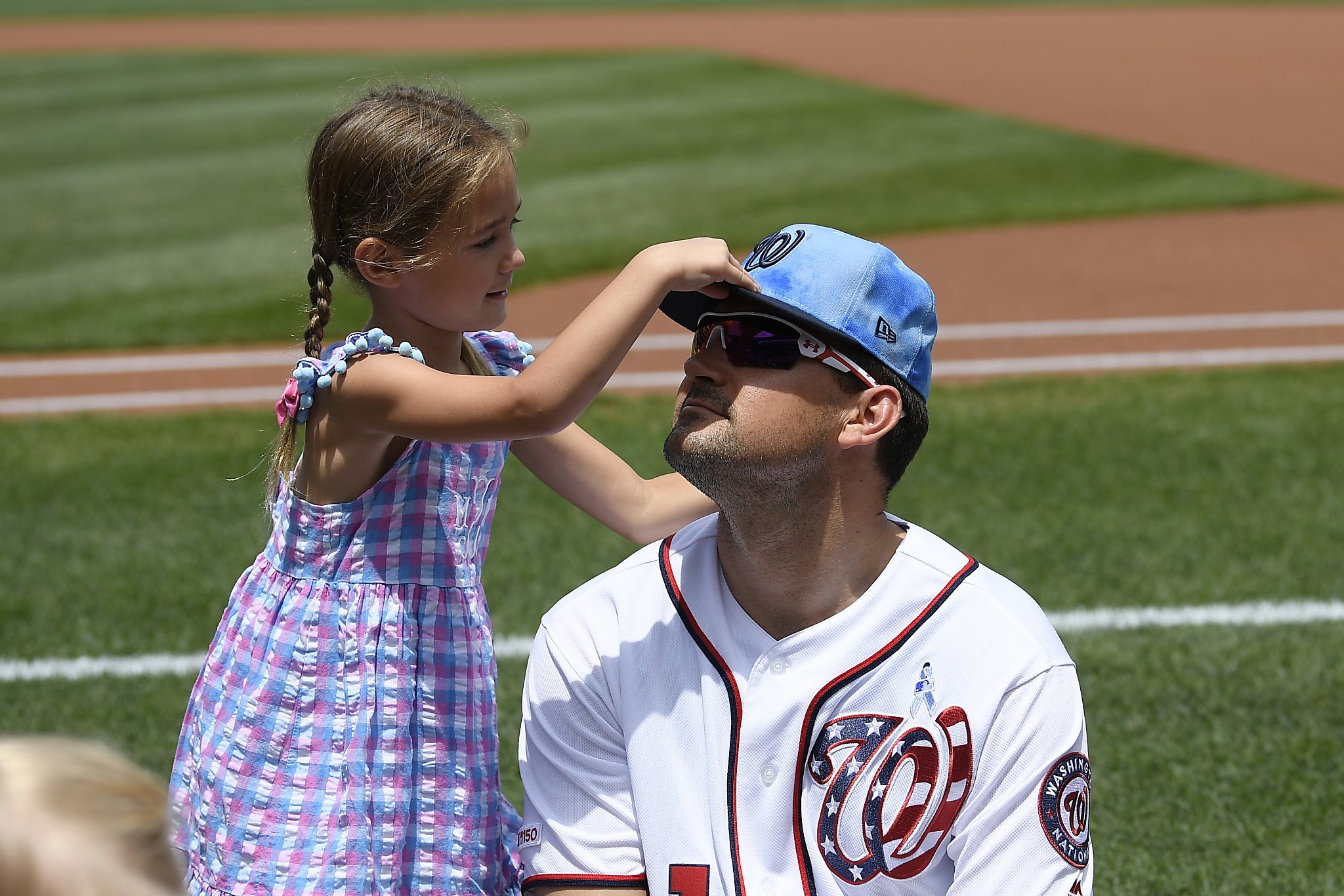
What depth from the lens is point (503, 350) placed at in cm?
352

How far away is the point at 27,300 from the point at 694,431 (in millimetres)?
10460

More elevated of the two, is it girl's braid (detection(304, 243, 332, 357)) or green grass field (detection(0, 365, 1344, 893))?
girl's braid (detection(304, 243, 332, 357))

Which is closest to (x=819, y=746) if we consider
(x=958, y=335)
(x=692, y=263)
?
(x=692, y=263)

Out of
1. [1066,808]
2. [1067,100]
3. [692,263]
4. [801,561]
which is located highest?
[692,263]

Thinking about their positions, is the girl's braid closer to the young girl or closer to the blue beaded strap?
the young girl

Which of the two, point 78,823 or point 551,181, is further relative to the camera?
point 551,181

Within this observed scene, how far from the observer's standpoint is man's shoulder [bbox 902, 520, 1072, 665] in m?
2.66

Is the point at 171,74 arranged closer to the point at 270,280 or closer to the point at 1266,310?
the point at 270,280

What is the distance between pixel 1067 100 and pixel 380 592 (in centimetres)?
2132

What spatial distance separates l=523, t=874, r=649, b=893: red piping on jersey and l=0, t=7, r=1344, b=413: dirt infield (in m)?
6.53

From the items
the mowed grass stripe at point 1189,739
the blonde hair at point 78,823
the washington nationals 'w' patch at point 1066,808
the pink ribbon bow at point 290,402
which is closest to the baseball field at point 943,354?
the mowed grass stripe at point 1189,739

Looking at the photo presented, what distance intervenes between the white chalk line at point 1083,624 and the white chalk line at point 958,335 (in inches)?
176

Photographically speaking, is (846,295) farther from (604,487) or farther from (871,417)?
(604,487)

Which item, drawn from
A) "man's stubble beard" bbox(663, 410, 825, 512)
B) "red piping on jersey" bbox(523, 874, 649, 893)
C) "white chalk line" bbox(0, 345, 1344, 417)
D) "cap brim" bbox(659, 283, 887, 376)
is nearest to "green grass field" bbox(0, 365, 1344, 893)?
"white chalk line" bbox(0, 345, 1344, 417)
